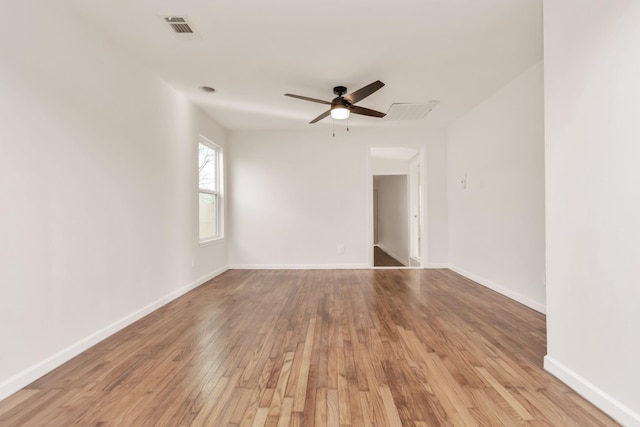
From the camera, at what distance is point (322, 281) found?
4.23 metres

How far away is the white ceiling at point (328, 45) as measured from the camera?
2.11 meters

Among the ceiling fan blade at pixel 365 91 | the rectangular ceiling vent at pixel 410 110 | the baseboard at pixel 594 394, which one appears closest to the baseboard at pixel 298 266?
the rectangular ceiling vent at pixel 410 110

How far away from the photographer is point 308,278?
443cm

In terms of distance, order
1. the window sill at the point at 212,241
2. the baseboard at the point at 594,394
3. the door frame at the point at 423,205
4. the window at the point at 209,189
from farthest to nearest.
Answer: the door frame at the point at 423,205 → the window at the point at 209,189 → the window sill at the point at 212,241 → the baseboard at the point at 594,394

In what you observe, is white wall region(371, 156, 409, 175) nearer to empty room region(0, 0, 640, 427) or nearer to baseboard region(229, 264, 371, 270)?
empty room region(0, 0, 640, 427)

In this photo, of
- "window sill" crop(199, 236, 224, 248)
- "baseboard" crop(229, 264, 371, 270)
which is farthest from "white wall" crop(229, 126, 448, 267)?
"window sill" crop(199, 236, 224, 248)

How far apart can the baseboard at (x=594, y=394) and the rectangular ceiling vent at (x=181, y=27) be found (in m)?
3.39

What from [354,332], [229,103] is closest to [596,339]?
[354,332]

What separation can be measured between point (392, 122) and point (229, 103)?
100 inches

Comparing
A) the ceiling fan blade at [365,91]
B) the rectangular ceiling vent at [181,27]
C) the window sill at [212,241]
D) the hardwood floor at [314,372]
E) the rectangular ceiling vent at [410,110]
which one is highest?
the rectangular ceiling vent at [410,110]

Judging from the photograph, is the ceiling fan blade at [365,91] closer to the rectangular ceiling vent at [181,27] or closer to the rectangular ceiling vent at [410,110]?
the rectangular ceiling vent at [410,110]

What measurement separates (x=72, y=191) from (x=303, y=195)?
349cm

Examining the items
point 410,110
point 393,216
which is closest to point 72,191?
point 410,110

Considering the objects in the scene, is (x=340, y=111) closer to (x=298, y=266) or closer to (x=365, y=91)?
(x=365, y=91)
